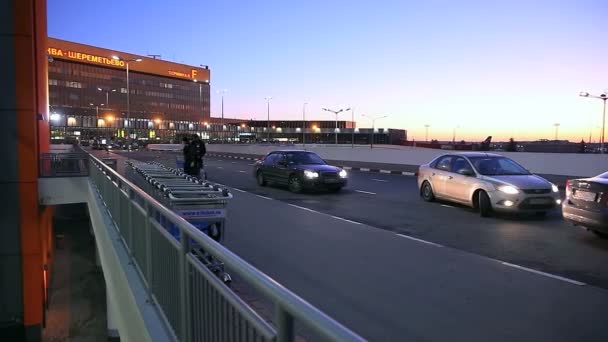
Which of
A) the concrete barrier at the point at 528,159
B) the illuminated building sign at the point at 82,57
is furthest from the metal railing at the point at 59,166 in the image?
the illuminated building sign at the point at 82,57

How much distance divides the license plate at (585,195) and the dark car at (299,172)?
920cm

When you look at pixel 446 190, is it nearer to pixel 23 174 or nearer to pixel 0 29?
pixel 23 174

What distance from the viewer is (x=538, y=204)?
12.0 metres

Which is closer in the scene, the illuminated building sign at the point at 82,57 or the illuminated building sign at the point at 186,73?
the illuminated building sign at the point at 82,57

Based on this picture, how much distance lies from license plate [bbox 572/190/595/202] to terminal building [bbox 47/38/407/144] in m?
92.3

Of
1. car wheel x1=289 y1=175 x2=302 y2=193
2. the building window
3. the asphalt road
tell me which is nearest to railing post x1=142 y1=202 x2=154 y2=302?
the asphalt road

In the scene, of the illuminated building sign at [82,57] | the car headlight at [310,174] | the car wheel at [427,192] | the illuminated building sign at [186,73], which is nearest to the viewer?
the car wheel at [427,192]

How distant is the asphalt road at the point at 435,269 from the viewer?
16.8ft

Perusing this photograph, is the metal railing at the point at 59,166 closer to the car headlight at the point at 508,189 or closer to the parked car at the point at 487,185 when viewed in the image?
the parked car at the point at 487,185

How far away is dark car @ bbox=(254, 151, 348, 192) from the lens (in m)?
17.6

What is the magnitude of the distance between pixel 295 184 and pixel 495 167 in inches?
287

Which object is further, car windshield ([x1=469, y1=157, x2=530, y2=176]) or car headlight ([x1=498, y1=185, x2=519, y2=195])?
car windshield ([x1=469, y1=157, x2=530, y2=176])

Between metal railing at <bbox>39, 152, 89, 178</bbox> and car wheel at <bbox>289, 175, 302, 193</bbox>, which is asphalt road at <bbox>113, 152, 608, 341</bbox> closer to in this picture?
car wheel at <bbox>289, 175, 302, 193</bbox>

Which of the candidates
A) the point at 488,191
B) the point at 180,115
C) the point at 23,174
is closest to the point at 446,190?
the point at 488,191
